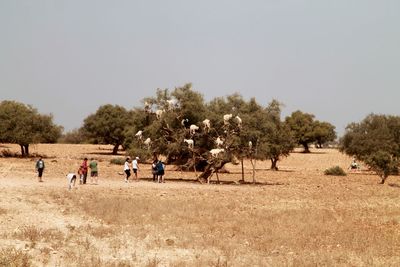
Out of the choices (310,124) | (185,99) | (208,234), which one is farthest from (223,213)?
(310,124)

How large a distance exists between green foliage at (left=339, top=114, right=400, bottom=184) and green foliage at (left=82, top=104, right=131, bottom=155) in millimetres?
34756

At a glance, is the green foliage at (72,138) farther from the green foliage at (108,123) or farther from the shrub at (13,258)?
the shrub at (13,258)

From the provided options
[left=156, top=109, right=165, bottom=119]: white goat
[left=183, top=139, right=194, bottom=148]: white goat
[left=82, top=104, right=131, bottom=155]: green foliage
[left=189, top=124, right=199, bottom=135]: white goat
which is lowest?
[left=183, top=139, right=194, bottom=148]: white goat

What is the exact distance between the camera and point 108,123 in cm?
8725

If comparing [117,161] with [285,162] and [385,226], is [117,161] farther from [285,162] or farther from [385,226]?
[385,226]

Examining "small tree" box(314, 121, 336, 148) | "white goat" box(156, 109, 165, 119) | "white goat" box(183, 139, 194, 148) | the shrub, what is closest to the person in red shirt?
"white goat" box(183, 139, 194, 148)

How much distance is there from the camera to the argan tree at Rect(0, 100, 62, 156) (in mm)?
65875

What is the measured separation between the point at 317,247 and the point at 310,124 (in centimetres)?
10683

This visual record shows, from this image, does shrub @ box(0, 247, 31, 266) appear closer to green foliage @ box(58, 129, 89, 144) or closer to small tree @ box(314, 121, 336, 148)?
small tree @ box(314, 121, 336, 148)

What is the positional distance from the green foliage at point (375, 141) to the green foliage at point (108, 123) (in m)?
34.8

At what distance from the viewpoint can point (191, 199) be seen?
2688 cm

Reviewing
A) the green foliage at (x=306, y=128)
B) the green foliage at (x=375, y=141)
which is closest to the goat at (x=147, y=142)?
the green foliage at (x=375, y=141)

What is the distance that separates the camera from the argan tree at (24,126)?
65.9 metres

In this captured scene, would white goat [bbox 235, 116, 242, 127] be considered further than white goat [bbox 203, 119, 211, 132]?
No
